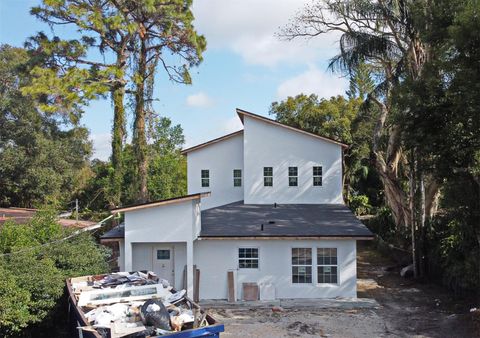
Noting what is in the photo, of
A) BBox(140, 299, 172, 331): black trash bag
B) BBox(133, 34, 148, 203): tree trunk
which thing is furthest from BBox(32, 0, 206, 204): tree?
BBox(140, 299, 172, 331): black trash bag

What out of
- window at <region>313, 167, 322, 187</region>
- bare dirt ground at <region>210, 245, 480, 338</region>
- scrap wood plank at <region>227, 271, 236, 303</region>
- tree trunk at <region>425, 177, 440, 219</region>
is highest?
window at <region>313, 167, 322, 187</region>

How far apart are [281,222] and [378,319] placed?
215 inches

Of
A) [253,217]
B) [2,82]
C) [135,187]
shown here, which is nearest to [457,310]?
[253,217]

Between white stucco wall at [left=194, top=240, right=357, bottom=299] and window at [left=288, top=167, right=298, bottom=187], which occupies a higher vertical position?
window at [left=288, top=167, right=298, bottom=187]

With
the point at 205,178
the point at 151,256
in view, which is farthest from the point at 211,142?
the point at 151,256

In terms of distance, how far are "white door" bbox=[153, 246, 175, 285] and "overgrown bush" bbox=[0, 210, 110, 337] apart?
205 centimetres

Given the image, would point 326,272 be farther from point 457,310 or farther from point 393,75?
point 393,75

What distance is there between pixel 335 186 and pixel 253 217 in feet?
15.9

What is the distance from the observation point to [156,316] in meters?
9.59

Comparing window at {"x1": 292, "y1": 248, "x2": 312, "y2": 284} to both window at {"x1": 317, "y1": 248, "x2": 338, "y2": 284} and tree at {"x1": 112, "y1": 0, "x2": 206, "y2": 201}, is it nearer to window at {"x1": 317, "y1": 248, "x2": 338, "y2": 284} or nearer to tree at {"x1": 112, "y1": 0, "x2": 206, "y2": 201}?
window at {"x1": 317, "y1": 248, "x2": 338, "y2": 284}

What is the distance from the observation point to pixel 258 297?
55.3ft

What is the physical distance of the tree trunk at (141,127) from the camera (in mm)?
27094

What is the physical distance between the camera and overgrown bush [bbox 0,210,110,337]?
11688 mm

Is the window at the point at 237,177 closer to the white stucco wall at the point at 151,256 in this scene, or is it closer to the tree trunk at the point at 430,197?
the white stucco wall at the point at 151,256
